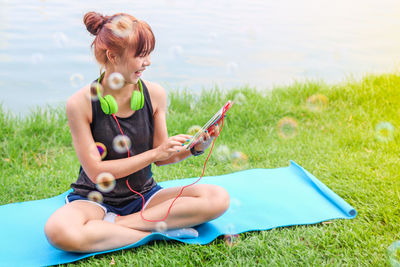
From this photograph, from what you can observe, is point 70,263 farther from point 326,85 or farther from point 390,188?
point 326,85

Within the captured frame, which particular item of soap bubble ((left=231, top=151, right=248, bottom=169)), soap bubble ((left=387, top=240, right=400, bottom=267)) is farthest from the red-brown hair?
soap bubble ((left=231, top=151, right=248, bottom=169))

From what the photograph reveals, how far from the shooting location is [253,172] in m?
3.12

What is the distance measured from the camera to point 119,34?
75.3 inches

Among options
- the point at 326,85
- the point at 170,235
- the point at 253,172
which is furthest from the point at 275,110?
the point at 170,235

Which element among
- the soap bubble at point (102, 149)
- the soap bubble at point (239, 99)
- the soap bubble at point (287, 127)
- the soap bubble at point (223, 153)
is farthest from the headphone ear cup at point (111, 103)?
the soap bubble at point (239, 99)

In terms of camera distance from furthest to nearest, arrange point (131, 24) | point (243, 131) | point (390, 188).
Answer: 1. point (243, 131)
2. point (390, 188)
3. point (131, 24)

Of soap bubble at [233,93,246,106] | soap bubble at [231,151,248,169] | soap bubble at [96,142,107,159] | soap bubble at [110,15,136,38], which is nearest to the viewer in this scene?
soap bubble at [110,15,136,38]

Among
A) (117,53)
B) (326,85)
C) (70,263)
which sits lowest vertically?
(70,263)

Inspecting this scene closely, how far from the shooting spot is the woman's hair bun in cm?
197

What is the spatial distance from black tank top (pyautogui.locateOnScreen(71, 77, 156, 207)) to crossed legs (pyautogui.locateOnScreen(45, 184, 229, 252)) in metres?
0.08

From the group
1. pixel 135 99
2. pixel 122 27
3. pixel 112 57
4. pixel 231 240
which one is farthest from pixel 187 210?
pixel 122 27

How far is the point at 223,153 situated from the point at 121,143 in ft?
5.08

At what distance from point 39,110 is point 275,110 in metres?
2.19

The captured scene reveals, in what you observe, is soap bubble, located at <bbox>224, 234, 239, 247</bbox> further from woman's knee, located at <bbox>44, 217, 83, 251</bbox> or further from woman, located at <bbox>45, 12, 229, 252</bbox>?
woman's knee, located at <bbox>44, 217, 83, 251</bbox>
